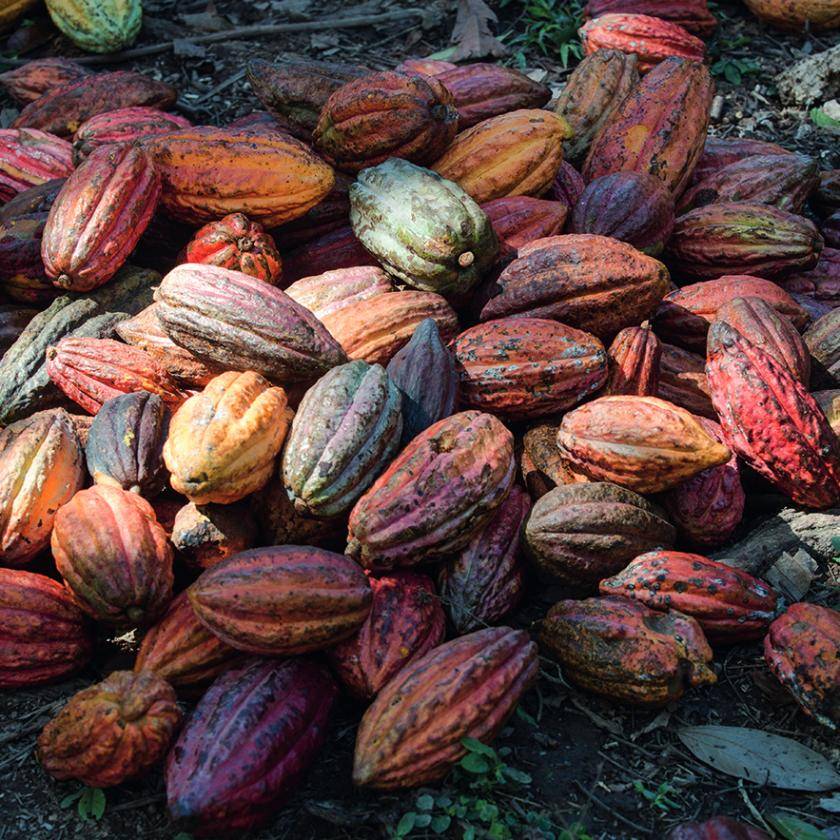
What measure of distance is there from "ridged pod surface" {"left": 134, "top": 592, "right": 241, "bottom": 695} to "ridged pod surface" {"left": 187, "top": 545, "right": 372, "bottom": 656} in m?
0.11

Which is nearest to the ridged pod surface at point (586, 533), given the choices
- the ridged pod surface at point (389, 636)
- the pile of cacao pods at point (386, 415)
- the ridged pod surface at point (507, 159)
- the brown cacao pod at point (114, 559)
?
the pile of cacao pods at point (386, 415)

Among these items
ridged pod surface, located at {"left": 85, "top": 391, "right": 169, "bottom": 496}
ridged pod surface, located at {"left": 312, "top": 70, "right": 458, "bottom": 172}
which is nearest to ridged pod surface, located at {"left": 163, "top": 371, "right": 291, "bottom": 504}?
ridged pod surface, located at {"left": 85, "top": 391, "right": 169, "bottom": 496}

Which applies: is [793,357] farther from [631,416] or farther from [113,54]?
[113,54]

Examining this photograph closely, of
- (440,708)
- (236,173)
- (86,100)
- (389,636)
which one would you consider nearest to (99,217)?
(236,173)

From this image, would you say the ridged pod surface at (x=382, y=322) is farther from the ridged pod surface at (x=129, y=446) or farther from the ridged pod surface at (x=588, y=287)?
the ridged pod surface at (x=129, y=446)

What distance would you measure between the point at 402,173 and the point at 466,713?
2.16 metres

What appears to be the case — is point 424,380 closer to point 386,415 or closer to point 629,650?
point 386,415

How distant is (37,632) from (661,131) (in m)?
3.27

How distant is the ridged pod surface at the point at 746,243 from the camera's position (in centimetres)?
391

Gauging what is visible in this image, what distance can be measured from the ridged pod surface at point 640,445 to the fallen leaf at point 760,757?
790mm

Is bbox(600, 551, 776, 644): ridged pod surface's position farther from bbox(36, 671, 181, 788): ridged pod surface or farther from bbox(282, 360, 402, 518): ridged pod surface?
bbox(36, 671, 181, 788): ridged pod surface

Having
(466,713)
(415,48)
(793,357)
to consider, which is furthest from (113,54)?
(466,713)

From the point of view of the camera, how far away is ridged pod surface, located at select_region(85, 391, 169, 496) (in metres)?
3.06

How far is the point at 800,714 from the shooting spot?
2.68m
